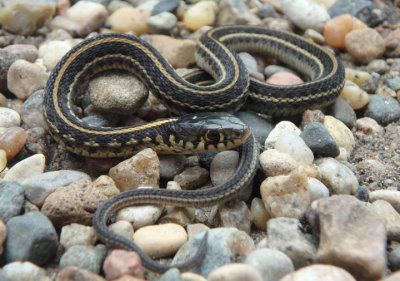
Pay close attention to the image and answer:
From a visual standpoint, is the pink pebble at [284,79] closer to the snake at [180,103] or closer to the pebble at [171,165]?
the snake at [180,103]

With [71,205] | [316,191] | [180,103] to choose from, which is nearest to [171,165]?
[180,103]

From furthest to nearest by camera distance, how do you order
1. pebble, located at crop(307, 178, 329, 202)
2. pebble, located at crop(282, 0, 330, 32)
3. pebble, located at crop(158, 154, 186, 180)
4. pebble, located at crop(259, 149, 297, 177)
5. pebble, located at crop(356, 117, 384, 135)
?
pebble, located at crop(282, 0, 330, 32) < pebble, located at crop(356, 117, 384, 135) < pebble, located at crop(158, 154, 186, 180) < pebble, located at crop(259, 149, 297, 177) < pebble, located at crop(307, 178, 329, 202)

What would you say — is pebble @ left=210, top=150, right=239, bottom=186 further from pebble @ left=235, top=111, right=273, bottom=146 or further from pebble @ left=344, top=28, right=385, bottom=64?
pebble @ left=344, top=28, right=385, bottom=64

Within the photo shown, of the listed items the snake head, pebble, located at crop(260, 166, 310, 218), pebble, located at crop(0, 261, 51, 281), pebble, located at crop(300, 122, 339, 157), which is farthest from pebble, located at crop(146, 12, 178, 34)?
pebble, located at crop(0, 261, 51, 281)

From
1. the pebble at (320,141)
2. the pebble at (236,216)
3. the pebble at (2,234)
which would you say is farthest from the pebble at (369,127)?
the pebble at (2,234)

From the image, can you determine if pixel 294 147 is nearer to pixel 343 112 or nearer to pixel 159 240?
pixel 343 112

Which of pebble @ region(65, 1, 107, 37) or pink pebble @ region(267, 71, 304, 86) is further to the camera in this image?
pebble @ region(65, 1, 107, 37)
